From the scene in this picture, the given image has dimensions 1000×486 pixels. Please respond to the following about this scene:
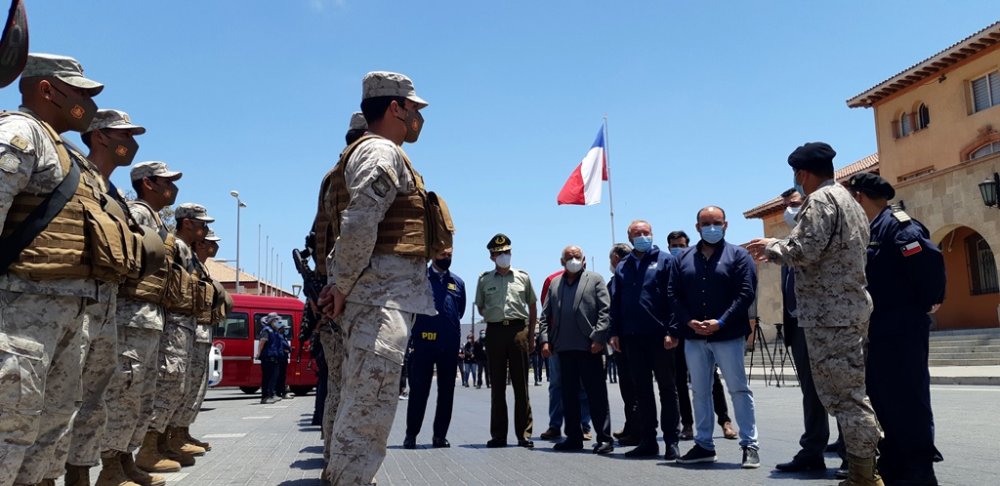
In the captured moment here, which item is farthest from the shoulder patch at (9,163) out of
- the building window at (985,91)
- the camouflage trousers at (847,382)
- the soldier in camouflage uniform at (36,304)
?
the building window at (985,91)

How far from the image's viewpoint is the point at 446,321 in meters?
8.78

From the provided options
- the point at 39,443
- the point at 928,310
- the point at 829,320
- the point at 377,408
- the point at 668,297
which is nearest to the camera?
the point at 39,443

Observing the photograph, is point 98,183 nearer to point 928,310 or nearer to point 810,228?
point 810,228

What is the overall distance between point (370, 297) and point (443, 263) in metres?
4.79

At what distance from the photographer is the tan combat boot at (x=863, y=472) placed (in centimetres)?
449

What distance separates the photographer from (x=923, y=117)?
3362cm

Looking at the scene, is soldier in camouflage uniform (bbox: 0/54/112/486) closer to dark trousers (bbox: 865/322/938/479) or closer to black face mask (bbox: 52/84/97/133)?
black face mask (bbox: 52/84/97/133)

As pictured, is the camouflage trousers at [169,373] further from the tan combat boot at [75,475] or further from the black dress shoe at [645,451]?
the black dress shoe at [645,451]

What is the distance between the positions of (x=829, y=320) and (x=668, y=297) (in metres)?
2.18

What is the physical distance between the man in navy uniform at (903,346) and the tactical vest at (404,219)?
281 centimetres

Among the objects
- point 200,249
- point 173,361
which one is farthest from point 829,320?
point 200,249

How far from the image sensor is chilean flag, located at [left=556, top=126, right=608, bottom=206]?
22047 mm

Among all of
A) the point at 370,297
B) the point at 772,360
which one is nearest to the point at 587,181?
the point at 772,360

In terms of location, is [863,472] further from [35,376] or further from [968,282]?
[968,282]
